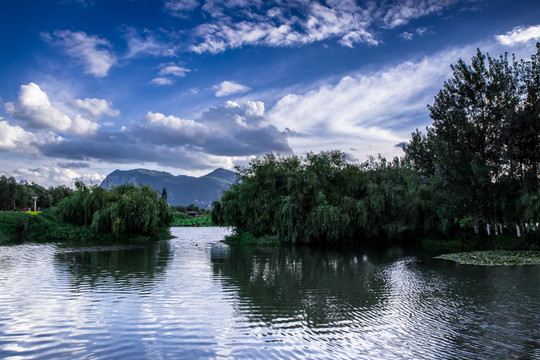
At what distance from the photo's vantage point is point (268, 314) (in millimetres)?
9438

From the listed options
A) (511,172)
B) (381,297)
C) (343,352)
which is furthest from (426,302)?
(511,172)

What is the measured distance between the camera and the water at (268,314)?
6918 millimetres

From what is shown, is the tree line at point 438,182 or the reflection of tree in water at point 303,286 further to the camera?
the tree line at point 438,182

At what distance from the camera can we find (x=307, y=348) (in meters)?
6.98

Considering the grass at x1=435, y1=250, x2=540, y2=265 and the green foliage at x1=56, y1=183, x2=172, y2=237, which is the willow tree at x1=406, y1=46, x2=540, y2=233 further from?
the green foliage at x1=56, y1=183, x2=172, y2=237

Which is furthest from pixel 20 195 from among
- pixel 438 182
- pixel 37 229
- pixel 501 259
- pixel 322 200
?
pixel 501 259

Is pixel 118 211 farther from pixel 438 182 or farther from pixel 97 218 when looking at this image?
pixel 438 182

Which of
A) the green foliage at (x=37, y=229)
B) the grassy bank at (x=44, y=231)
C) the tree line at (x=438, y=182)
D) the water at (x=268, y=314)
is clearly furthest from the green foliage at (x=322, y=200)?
the green foliage at (x=37, y=229)

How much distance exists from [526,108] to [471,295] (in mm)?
18011

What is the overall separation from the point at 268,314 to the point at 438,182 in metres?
21.6

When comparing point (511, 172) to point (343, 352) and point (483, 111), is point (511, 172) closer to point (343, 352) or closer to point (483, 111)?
point (483, 111)

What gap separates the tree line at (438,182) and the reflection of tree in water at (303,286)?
9.12 m

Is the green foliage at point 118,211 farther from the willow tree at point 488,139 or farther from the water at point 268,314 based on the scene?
the willow tree at point 488,139

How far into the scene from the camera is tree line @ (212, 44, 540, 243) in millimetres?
24484
